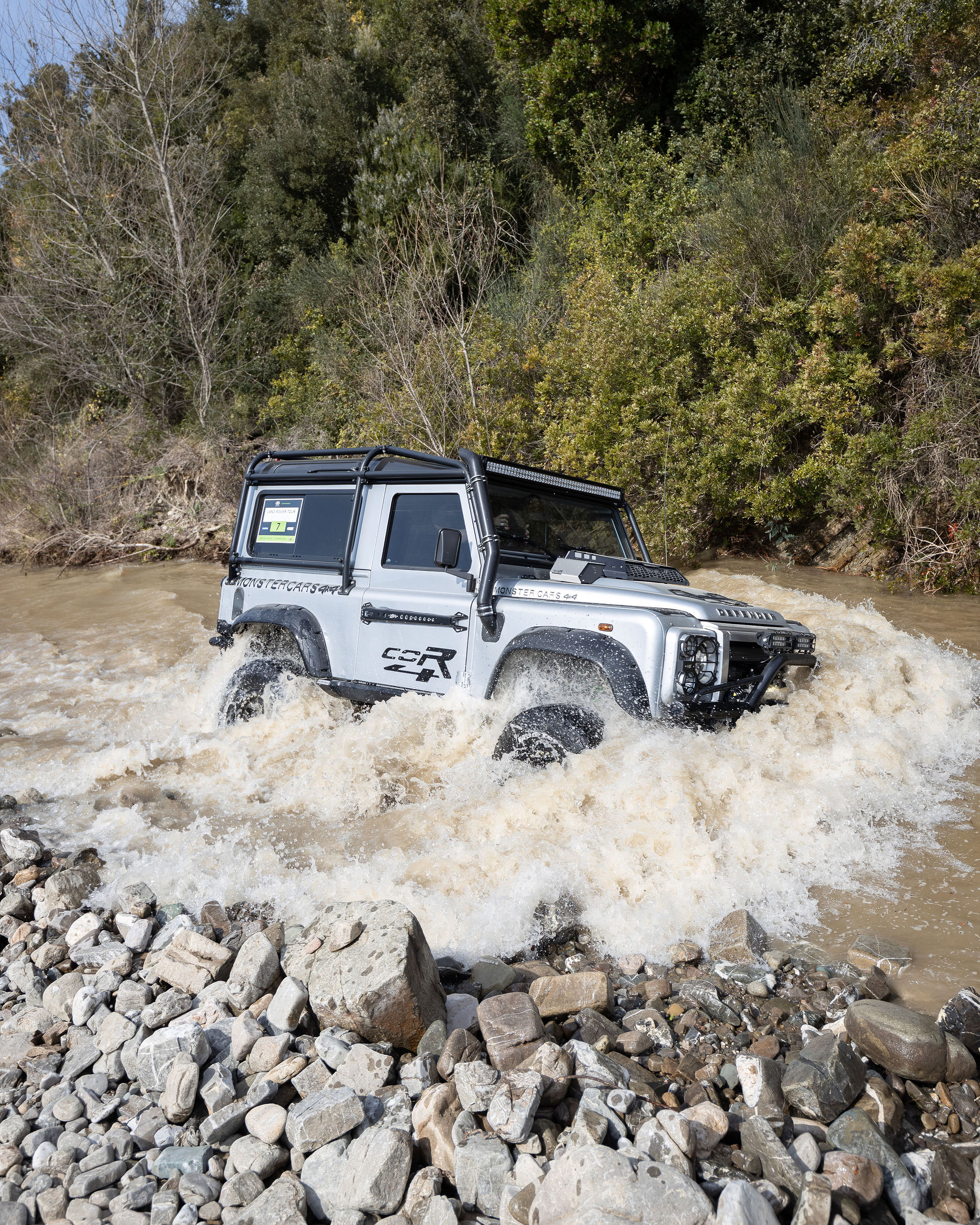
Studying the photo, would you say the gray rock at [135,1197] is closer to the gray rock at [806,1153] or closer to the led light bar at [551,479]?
the gray rock at [806,1153]

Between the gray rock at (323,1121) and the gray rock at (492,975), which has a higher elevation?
the gray rock at (492,975)

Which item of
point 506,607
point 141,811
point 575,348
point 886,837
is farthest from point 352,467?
point 575,348

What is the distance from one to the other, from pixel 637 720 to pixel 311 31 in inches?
1051

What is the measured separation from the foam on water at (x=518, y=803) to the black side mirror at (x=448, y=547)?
0.84 m

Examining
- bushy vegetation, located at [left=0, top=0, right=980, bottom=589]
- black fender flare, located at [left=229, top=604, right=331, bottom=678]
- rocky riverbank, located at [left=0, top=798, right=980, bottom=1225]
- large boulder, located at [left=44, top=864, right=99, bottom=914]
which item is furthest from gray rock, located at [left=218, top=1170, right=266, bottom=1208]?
bushy vegetation, located at [left=0, top=0, right=980, bottom=589]

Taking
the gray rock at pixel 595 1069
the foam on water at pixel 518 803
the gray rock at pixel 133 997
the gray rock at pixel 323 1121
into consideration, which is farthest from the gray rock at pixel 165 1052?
the gray rock at pixel 595 1069

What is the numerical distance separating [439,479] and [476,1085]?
3570 mm

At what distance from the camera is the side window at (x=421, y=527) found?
5.07 m

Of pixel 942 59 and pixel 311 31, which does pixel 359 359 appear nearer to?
pixel 942 59

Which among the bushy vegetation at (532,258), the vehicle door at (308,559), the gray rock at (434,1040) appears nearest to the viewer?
the gray rock at (434,1040)

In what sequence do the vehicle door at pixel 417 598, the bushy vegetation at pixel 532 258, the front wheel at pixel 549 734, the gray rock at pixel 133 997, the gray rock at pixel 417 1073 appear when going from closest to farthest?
the gray rock at pixel 417 1073 < the gray rock at pixel 133 997 < the front wheel at pixel 549 734 < the vehicle door at pixel 417 598 < the bushy vegetation at pixel 532 258

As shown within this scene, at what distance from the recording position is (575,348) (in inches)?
468

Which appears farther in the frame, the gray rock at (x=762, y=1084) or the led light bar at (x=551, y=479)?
the led light bar at (x=551, y=479)

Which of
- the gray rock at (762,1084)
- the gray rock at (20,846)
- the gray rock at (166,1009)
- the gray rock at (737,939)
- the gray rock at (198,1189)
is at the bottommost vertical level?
the gray rock at (20,846)
